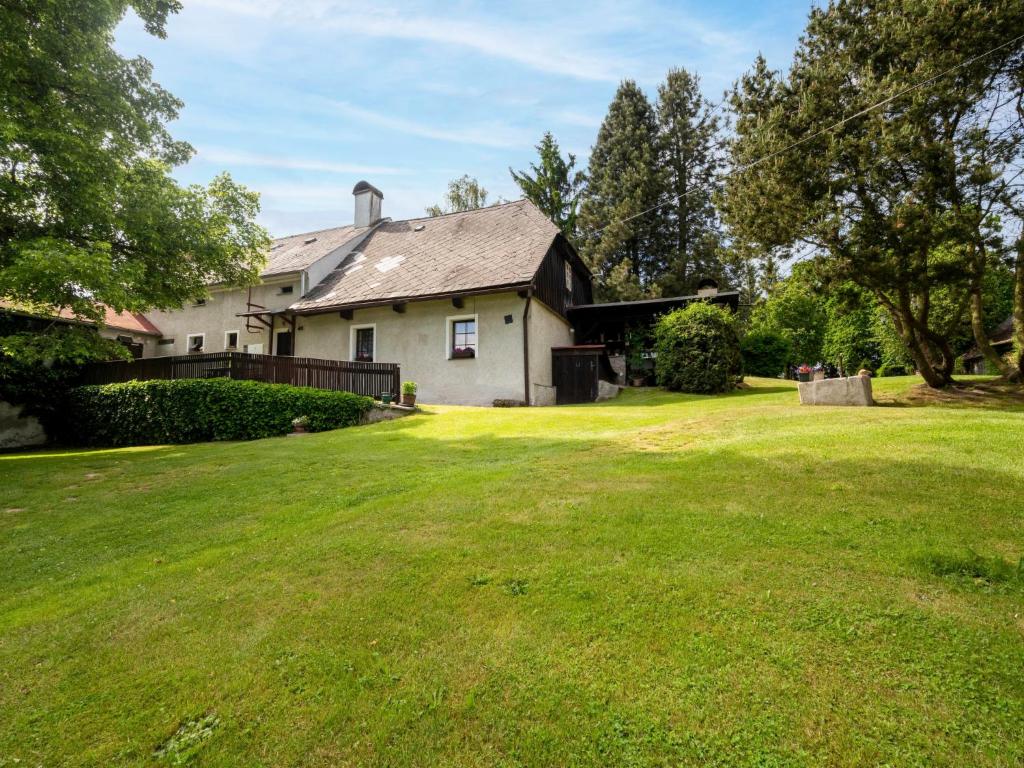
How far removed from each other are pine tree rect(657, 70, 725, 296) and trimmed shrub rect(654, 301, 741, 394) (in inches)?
652

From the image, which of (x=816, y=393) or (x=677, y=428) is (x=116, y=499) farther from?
(x=816, y=393)

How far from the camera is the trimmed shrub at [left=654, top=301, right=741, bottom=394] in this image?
53.0ft

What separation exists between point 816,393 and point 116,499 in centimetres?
1263

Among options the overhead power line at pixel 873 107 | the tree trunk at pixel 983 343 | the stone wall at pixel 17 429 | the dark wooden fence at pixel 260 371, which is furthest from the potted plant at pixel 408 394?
the tree trunk at pixel 983 343

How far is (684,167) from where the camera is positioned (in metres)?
33.3

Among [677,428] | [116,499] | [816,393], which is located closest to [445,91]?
[677,428]

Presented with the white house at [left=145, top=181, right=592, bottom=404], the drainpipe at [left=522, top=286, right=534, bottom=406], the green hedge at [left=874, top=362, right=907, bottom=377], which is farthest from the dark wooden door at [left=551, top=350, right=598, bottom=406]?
the green hedge at [left=874, top=362, right=907, bottom=377]

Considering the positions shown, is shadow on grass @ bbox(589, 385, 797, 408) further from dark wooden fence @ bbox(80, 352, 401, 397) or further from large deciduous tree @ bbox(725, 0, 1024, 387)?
dark wooden fence @ bbox(80, 352, 401, 397)

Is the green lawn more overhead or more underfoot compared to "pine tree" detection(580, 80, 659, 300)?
more underfoot

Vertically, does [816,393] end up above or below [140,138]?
below

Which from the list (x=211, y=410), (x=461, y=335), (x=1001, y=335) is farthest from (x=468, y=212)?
(x=1001, y=335)

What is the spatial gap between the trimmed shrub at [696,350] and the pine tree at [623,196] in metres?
13.9

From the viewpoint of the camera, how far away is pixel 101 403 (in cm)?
1279

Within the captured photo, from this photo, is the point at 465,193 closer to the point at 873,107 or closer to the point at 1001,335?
the point at 873,107
